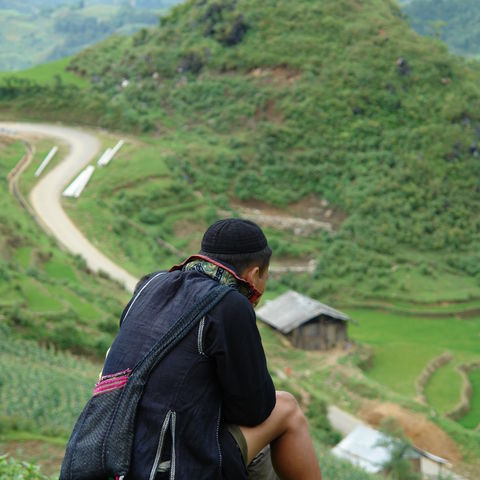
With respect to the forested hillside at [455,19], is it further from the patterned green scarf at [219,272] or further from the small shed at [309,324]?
the patterned green scarf at [219,272]

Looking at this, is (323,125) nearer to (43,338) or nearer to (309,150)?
(309,150)

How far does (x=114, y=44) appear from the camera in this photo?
48219 mm

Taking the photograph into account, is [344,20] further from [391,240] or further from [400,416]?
[400,416]

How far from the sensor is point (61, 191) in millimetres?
30609

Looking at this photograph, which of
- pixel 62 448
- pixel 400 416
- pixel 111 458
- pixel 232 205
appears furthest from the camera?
pixel 232 205

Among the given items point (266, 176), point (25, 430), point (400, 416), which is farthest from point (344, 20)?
point (25, 430)

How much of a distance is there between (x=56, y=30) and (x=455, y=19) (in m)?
82.2

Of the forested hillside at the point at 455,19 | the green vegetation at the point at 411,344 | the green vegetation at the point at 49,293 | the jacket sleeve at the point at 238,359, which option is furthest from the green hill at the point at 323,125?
the forested hillside at the point at 455,19

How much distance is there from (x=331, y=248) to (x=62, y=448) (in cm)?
2655

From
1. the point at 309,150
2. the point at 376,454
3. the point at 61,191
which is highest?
the point at 61,191

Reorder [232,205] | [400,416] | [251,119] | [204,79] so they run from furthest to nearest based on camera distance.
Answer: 1. [204,79]
2. [251,119]
3. [232,205]
4. [400,416]

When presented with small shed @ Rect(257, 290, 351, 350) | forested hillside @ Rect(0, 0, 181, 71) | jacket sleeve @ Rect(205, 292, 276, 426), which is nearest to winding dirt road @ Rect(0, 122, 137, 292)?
small shed @ Rect(257, 290, 351, 350)

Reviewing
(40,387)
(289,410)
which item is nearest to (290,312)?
(40,387)

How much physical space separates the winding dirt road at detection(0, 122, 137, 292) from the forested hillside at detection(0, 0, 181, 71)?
93.4m
